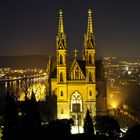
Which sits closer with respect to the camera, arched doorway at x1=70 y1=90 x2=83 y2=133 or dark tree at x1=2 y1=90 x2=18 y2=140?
dark tree at x1=2 y1=90 x2=18 y2=140

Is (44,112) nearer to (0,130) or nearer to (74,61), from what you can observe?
(74,61)

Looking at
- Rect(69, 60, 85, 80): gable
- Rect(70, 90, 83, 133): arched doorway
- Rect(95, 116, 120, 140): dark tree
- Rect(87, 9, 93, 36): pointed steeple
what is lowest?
Rect(95, 116, 120, 140): dark tree

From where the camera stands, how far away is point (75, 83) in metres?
74.0

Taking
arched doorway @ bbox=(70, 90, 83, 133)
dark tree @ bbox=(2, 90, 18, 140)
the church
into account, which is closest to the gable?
the church

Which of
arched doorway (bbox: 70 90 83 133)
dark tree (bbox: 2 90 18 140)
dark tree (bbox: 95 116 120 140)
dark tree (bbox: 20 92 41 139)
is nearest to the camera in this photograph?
dark tree (bbox: 20 92 41 139)

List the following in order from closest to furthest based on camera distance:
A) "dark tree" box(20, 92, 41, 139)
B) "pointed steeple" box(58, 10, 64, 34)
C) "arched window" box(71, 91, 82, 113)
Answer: "dark tree" box(20, 92, 41, 139), "arched window" box(71, 91, 82, 113), "pointed steeple" box(58, 10, 64, 34)

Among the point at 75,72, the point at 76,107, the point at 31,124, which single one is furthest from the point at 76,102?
the point at 31,124

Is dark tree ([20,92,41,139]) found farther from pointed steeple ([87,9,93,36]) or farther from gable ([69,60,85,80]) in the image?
pointed steeple ([87,9,93,36])

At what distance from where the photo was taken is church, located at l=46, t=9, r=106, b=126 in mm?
73625

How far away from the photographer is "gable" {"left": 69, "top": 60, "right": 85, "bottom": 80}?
73.6 meters

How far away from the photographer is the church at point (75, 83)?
73.6 metres

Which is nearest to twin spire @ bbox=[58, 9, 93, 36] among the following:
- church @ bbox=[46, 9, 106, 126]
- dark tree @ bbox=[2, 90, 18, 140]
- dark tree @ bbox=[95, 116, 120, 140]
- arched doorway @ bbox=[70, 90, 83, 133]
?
church @ bbox=[46, 9, 106, 126]

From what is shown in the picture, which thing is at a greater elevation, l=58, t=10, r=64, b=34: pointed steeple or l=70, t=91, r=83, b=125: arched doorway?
l=58, t=10, r=64, b=34: pointed steeple

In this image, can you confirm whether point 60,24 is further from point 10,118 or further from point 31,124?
point 31,124
